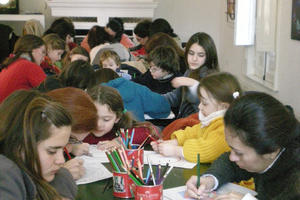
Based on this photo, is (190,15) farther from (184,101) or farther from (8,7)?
(184,101)

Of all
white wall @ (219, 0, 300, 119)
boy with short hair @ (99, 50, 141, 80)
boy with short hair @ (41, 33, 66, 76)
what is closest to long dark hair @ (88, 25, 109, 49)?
boy with short hair @ (41, 33, 66, 76)

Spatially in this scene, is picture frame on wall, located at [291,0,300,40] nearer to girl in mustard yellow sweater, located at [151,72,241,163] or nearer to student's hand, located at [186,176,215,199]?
girl in mustard yellow sweater, located at [151,72,241,163]

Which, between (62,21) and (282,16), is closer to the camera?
(282,16)

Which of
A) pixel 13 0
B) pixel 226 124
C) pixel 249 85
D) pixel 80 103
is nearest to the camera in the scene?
pixel 226 124

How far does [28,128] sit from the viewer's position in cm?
140

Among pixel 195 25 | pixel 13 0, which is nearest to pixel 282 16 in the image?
pixel 195 25

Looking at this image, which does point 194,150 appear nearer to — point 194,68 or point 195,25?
point 194,68

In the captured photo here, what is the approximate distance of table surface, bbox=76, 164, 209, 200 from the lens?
179 centimetres

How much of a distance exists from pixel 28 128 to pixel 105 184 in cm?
60

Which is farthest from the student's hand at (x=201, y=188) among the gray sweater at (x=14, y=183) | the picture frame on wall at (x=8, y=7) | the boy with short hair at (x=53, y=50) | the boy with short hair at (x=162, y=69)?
the picture frame on wall at (x=8, y=7)

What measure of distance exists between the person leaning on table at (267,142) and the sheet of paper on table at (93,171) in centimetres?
58

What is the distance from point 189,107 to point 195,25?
529cm

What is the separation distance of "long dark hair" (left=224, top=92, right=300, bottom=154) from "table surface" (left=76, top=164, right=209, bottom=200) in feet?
1.43

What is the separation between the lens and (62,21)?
6.96 m
